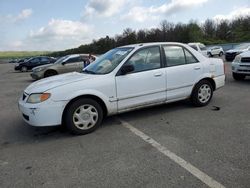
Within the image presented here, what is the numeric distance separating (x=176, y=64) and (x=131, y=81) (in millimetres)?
1290

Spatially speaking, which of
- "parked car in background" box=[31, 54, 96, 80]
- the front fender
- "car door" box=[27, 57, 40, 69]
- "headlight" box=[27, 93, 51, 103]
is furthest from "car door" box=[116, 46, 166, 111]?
"car door" box=[27, 57, 40, 69]

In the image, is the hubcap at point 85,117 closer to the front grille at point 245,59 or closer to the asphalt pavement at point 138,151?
the asphalt pavement at point 138,151

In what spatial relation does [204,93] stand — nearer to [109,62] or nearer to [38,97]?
[109,62]

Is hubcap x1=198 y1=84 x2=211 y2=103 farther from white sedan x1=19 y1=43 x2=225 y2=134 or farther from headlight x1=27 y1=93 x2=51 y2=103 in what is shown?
headlight x1=27 y1=93 x2=51 y2=103

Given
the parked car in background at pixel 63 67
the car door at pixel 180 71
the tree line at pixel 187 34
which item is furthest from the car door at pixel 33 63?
the tree line at pixel 187 34

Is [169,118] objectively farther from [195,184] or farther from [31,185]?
[31,185]

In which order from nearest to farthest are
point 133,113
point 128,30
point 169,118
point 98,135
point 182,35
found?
1. point 98,135
2. point 169,118
3. point 133,113
4. point 182,35
5. point 128,30

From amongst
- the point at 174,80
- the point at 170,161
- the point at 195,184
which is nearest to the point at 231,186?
the point at 195,184

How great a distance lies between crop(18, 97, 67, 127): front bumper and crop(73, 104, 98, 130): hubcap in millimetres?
293

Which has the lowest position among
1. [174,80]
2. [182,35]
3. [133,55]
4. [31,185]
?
[31,185]

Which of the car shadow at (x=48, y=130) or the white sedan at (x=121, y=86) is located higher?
the white sedan at (x=121, y=86)

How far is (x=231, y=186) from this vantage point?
9.48ft

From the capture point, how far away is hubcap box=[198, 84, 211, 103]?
6.22m

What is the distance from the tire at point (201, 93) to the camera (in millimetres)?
6141
